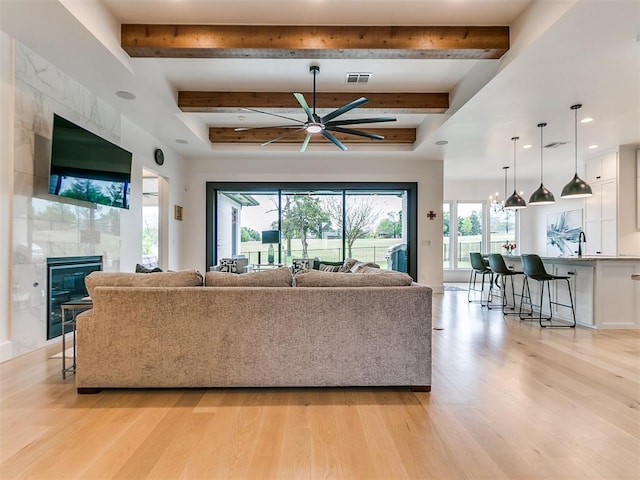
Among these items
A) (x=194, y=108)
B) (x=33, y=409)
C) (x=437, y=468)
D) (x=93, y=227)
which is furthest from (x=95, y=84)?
(x=437, y=468)

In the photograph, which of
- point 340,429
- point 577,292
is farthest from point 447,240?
point 340,429

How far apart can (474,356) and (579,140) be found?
4804 mm

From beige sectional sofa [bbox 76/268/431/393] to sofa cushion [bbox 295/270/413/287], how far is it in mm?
93

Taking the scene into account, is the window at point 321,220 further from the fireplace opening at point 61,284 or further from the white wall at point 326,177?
the fireplace opening at point 61,284

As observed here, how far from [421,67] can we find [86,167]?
4.02 metres

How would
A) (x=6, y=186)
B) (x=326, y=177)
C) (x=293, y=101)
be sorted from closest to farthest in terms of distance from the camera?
→ (x=6, y=186) < (x=293, y=101) < (x=326, y=177)

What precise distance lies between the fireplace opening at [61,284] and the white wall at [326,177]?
126 inches

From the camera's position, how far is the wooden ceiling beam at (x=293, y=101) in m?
4.59

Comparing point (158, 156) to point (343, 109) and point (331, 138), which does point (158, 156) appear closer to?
point (331, 138)

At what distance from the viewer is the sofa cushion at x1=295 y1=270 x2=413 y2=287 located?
2.48 m

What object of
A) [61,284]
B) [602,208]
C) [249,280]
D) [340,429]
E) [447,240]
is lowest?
[340,429]

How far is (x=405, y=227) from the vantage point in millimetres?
7523

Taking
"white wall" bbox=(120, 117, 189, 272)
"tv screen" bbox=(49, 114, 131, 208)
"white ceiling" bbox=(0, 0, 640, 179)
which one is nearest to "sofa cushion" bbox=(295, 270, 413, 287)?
"white ceiling" bbox=(0, 0, 640, 179)

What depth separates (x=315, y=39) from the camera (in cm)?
313
